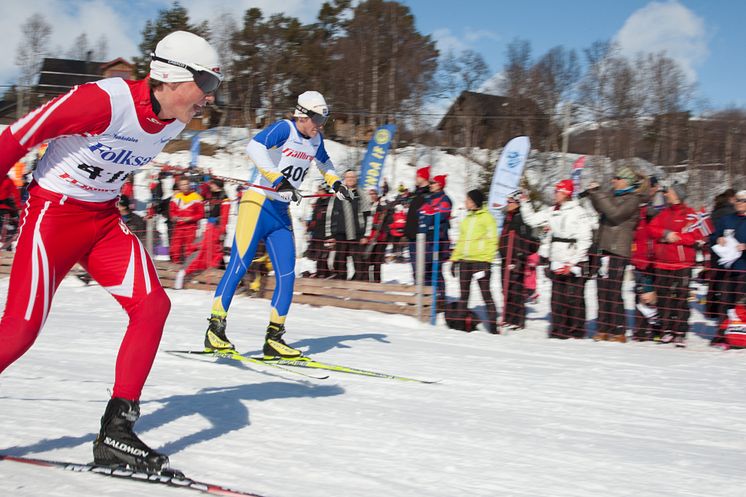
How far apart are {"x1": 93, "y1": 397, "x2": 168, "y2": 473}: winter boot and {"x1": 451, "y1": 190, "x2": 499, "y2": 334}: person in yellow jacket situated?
20.8ft

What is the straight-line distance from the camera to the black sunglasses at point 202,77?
2.94 metres

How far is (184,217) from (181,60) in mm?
8846

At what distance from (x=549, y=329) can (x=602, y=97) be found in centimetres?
2605

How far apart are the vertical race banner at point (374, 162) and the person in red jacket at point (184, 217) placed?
7.57 m

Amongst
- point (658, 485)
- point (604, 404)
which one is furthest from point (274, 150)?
point (658, 485)

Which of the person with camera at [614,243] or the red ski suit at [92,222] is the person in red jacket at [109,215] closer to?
the red ski suit at [92,222]

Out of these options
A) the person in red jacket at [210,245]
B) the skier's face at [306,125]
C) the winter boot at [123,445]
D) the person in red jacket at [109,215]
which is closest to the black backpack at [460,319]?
the skier's face at [306,125]

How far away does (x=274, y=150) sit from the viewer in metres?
5.74

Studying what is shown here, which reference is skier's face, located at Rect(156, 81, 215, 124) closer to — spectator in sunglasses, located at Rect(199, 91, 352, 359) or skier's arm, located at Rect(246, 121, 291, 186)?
skier's arm, located at Rect(246, 121, 291, 186)

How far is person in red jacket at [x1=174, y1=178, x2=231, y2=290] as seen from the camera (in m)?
11.1

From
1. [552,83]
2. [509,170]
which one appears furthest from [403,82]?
[509,170]

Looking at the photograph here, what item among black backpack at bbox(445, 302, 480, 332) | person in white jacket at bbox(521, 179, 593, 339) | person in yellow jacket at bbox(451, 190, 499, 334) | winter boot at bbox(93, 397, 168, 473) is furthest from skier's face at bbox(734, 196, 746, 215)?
winter boot at bbox(93, 397, 168, 473)

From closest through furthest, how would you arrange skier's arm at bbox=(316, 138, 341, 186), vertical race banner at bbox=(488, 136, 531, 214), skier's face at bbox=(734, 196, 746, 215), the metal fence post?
skier's arm at bbox=(316, 138, 341, 186) → skier's face at bbox=(734, 196, 746, 215) → the metal fence post → vertical race banner at bbox=(488, 136, 531, 214)

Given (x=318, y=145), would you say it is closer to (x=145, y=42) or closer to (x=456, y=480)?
(x=456, y=480)
